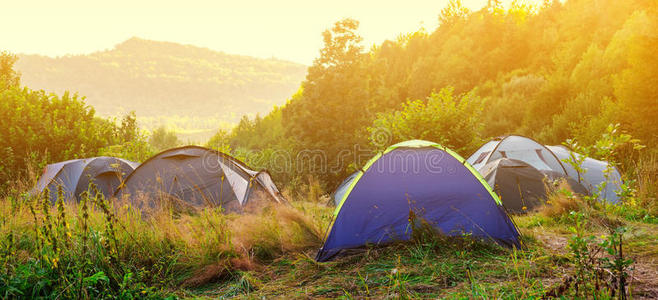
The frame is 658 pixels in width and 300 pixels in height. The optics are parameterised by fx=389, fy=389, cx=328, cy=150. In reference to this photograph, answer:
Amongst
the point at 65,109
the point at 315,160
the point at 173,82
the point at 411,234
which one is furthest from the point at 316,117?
the point at 173,82

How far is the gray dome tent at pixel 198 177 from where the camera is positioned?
7512mm

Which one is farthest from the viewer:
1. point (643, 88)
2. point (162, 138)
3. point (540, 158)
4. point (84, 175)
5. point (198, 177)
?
point (162, 138)

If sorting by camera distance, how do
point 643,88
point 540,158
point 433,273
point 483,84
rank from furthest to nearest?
point 483,84
point 643,88
point 540,158
point 433,273

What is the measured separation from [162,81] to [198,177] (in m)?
159

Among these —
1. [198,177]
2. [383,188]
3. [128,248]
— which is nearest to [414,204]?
[383,188]

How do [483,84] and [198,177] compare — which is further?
[483,84]

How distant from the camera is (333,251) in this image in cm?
434

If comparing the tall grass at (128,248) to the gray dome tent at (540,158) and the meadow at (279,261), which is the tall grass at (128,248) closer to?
the meadow at (279,261)

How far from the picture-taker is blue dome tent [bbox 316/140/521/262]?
14.8ft

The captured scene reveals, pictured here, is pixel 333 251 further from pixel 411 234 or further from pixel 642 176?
pixel 642 176

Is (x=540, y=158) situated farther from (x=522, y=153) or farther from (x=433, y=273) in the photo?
(x=433, y=273)

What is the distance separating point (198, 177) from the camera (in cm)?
764

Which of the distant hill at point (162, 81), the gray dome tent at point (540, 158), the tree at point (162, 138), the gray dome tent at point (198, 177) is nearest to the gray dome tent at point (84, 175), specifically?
the gray dome tent at point (198, 177)

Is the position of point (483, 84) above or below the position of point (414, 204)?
above
